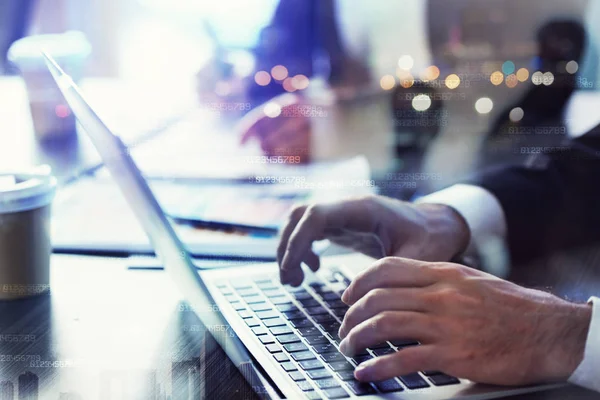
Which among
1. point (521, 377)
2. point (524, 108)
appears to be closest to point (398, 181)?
point (524, 108)

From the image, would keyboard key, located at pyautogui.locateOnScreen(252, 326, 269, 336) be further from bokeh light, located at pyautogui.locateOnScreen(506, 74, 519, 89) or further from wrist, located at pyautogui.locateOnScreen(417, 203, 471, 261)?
bokeh light, located at pyautogui.locateOnScreen(506, 74, 519, 89)

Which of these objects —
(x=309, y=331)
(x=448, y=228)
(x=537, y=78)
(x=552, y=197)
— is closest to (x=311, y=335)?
(x=309, y=331)

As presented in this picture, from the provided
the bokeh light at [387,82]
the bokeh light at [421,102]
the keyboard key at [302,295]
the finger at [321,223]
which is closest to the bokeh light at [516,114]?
the bokeh light at [421,102]

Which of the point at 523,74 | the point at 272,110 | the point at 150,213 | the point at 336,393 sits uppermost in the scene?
the point at 523,74

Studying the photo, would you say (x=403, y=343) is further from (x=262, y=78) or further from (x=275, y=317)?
(x=262, y=78)

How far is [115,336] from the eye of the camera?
513 mm

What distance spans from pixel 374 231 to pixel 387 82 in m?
0.87

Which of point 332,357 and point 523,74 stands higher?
point 523,74

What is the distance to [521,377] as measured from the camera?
0.42m

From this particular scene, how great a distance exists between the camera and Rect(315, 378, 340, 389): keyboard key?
1.37 ft

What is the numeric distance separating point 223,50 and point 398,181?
39 centimetres

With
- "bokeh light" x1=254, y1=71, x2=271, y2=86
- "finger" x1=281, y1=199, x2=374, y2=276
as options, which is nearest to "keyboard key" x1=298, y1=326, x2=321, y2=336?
"finger" x1=281, y1=199, x2=374, y2=276

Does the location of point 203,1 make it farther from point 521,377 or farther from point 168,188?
point 521,377

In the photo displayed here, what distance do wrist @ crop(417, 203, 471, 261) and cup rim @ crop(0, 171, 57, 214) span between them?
0.39 meters
